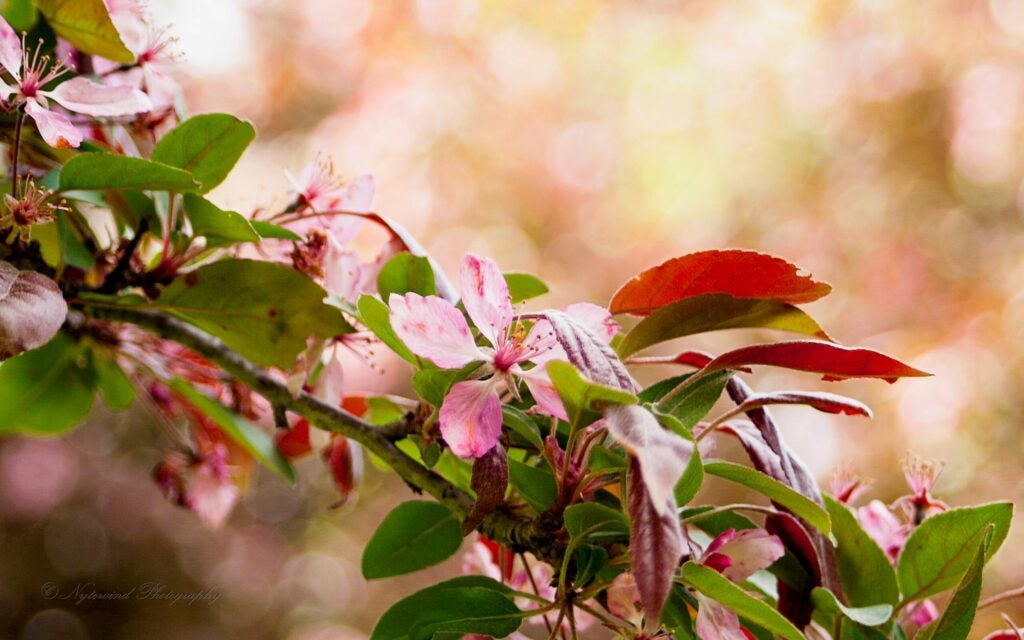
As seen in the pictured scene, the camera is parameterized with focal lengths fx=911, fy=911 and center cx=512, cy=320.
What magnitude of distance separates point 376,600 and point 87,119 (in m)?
2.34

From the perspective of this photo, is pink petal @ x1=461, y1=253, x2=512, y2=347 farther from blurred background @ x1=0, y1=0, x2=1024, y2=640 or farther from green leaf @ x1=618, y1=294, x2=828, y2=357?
blurred background @ x1=0, y1=0, x2=1024, y2=640

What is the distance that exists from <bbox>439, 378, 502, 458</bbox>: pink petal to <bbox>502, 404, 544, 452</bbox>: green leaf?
0.02 metres

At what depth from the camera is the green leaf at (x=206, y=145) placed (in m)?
0.47

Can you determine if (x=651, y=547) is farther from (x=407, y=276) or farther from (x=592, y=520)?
(x=407, y=276)

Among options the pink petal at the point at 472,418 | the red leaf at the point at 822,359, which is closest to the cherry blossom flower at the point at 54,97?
the pink petal at the point at 472,418

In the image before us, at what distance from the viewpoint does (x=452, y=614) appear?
43 centimetres

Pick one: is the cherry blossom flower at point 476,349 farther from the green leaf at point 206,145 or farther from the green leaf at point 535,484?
the green leaf at point 206,145

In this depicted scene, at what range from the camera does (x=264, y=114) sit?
9.83 feet

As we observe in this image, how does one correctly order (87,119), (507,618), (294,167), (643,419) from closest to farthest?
1. (643,419)
2. (507,618)
3. (87,119)
4. (294,167)

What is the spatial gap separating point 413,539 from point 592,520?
6.5 inches

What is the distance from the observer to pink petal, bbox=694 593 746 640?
39cm

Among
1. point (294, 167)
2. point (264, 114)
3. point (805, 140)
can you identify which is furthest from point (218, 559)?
point (805, 140)

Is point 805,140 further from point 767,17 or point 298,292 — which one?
point 298,292

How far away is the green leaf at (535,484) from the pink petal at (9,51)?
0.97 ft
